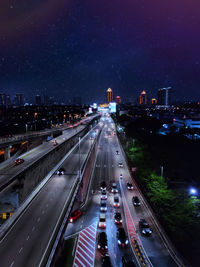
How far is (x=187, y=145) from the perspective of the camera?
52781 millimetres

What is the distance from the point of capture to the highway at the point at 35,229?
12336 millimetres

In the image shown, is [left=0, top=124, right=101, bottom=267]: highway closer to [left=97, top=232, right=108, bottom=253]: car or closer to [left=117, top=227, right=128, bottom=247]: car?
[left=97, top=232, right=108, bottom=253]: car

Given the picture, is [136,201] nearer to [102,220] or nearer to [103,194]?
[103,194]

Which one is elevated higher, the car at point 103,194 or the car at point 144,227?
the car at point 103,194

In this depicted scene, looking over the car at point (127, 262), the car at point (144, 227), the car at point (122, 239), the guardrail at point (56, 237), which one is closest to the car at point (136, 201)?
the car at point (144, 227)

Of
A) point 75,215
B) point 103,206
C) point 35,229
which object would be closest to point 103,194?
point 103,206

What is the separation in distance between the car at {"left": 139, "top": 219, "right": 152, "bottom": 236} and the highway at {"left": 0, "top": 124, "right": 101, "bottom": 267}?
10.3 meters

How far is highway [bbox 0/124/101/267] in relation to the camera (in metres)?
12.3

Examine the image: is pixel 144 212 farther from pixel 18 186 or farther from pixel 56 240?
pixel 18 186

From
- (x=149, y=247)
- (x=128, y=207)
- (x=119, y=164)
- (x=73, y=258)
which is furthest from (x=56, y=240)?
(x=119, y=164)

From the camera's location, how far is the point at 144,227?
21.2 meters

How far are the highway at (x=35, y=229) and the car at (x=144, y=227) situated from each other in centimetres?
1034

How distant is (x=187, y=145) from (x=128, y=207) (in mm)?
36700

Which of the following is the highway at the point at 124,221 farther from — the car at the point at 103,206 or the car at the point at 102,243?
the car at the point at 103,206
